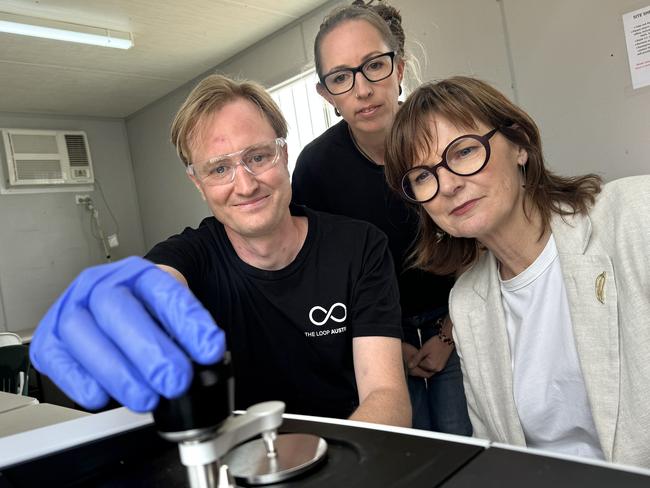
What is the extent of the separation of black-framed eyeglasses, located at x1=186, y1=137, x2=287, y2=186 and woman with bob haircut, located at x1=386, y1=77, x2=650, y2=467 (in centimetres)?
27

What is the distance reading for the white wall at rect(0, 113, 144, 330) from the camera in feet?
15.6

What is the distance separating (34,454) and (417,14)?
2.87 meters

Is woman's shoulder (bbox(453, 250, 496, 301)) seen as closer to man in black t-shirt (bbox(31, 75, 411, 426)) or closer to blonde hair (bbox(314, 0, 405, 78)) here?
man in black t-shirt (bbox(31, 75, 411, 426))

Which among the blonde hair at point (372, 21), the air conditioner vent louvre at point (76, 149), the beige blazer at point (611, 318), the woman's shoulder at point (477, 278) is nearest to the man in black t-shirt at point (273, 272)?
the woman's shoulder at point (477, 278)

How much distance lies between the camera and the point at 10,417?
4.83 feet

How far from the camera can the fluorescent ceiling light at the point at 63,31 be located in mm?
3100

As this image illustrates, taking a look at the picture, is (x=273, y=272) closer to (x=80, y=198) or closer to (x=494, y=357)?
(x=494, y=357)

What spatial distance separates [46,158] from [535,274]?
4777 millimetres

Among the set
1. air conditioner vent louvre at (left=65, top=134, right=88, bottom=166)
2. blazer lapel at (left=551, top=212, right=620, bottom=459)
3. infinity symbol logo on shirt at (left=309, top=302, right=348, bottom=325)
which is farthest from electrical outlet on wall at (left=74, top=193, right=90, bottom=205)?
blazer lapel at (left=551, top=212, right=620, bottom=459)

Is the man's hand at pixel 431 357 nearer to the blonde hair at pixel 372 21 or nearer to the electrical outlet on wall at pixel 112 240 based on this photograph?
the blonde hair at pixel 372 21

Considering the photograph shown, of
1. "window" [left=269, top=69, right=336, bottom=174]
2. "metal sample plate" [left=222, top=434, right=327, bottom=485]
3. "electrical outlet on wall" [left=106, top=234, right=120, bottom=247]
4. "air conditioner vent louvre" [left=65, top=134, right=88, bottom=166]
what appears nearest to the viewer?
"metal sample plate" [left=222, top=434, right=327, bottom=485]

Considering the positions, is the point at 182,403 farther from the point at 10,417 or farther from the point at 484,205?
the point at 10,417

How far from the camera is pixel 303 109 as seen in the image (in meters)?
3.88

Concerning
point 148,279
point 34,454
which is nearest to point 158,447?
point 34,454
